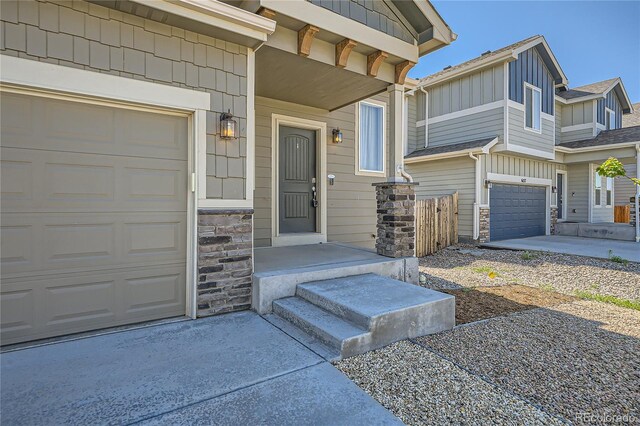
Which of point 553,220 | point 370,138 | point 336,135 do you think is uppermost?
point 370,138

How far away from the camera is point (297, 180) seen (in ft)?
20.1

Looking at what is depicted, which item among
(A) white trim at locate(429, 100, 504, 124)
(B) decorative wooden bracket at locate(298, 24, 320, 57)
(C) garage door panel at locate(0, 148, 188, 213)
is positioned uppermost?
(A) white trim at locate(429, 100, 504, 124)

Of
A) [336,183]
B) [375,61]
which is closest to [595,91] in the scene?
[336,183]

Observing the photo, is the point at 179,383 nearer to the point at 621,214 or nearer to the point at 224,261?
the point at 224,261

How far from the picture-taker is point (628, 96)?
1483cm

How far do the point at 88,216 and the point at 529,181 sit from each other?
12352mm

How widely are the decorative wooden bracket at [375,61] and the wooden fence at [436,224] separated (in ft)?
14.9

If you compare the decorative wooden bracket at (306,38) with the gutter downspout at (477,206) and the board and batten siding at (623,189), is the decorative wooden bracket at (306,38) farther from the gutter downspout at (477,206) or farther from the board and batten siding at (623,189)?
the board and batten siding at (623,189)

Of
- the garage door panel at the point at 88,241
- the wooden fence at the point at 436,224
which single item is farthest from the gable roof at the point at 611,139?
the garage door panel at the point at 88,241

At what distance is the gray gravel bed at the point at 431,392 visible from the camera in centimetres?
201

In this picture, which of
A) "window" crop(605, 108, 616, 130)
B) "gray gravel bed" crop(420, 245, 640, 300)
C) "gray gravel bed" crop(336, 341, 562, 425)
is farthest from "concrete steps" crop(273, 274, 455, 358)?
"window" crop(605, 108, 616, 130)

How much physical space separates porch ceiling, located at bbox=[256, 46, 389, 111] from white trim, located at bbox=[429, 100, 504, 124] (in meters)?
6.32

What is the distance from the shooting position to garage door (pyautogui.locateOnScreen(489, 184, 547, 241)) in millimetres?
10430

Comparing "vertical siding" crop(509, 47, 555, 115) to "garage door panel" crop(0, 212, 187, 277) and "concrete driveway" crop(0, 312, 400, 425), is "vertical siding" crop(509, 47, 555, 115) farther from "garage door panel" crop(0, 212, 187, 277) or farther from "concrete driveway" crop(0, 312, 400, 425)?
"concrete driveway" crop(0, 312, 400, 425)
